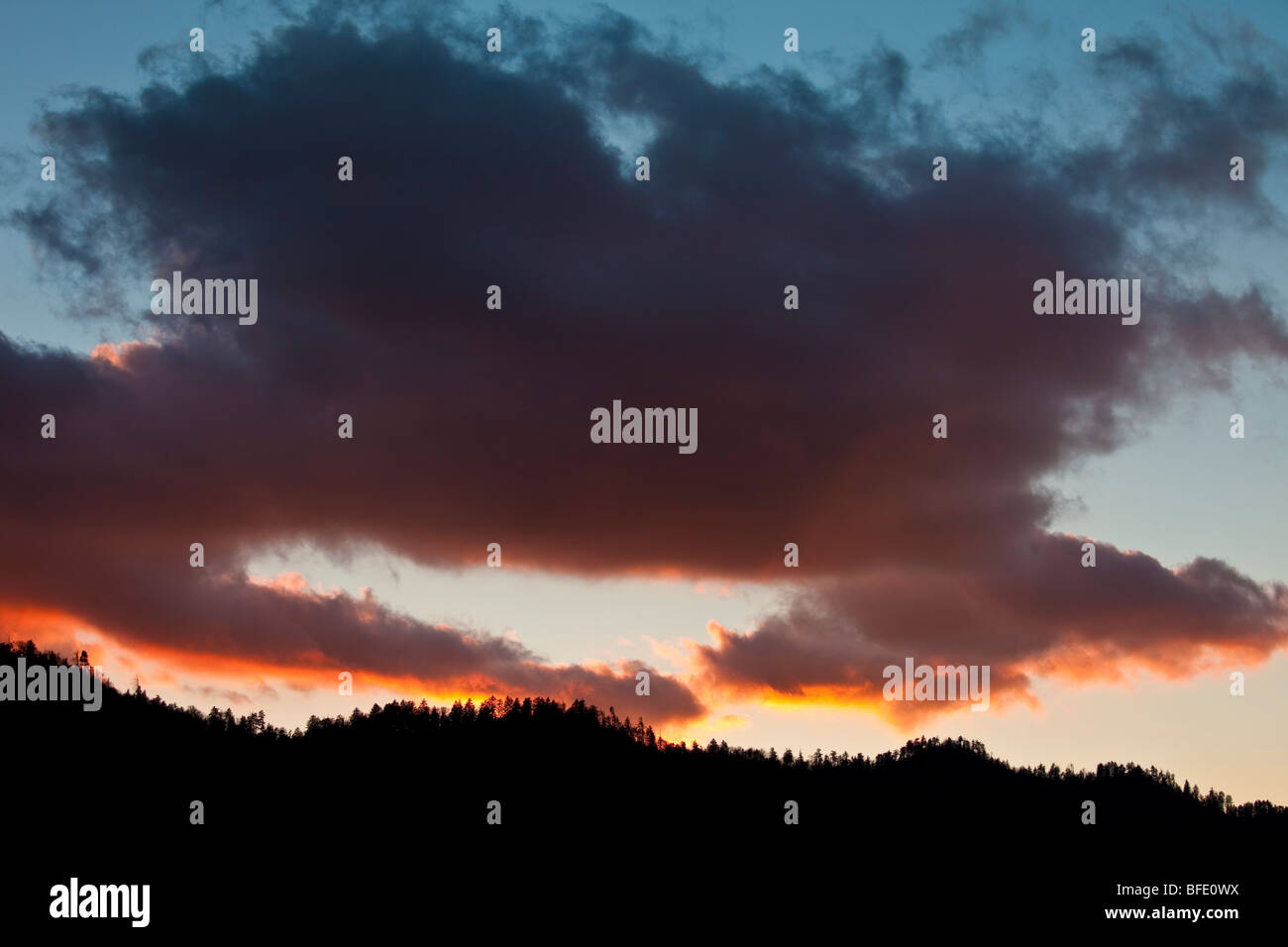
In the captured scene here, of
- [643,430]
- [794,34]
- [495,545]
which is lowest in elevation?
[495,545]

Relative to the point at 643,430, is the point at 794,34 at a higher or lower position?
higher

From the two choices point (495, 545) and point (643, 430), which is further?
point (495, 545)

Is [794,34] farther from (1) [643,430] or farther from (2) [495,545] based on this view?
(2) [495,545]

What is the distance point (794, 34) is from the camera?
8369 cm
